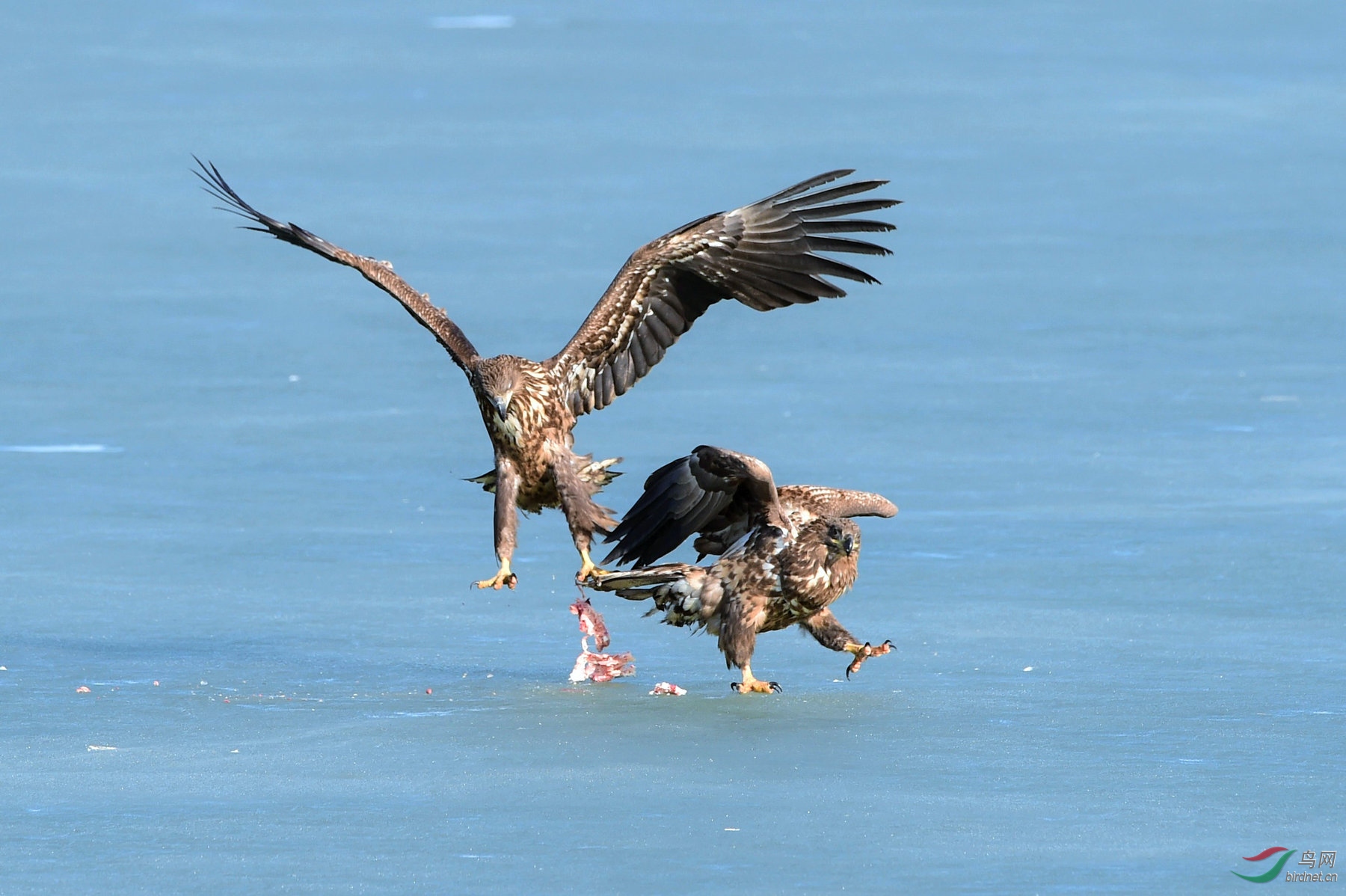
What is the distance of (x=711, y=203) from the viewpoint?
16.9 meters

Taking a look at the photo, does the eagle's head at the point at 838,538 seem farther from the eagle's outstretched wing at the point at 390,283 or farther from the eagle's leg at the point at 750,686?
the eagle's outstretched wing at the point at 390,283

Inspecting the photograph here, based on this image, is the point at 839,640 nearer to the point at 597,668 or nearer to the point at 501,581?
the point at 597,668

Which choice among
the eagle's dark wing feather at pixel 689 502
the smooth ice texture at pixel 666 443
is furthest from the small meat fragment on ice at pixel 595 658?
the eagle's dark wing feather at pixel 689 502

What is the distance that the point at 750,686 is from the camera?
8.18 metres

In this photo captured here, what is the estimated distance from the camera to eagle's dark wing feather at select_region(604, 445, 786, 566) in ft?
27.8

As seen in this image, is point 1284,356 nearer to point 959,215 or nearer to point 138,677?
point 959,215

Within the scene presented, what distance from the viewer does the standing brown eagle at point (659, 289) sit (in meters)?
9.62

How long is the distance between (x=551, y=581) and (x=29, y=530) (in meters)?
2.70

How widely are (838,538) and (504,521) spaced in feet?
5.13

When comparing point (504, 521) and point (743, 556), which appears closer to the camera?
point (743, 556)

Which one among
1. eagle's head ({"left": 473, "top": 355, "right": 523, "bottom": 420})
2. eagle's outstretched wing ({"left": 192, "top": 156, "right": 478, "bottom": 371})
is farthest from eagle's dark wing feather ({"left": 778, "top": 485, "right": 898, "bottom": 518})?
eagle's outstretched wing ({"left": 192, "top": 156, "right": 478, "bottom": 371})

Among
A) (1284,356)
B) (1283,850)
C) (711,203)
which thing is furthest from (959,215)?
(1283,850)

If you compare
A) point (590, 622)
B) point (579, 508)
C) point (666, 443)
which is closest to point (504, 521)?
point (579, 508)

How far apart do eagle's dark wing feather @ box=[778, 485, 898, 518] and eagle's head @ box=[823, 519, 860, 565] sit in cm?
17
